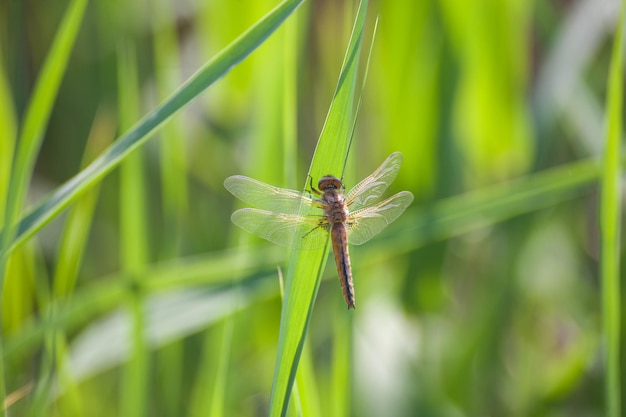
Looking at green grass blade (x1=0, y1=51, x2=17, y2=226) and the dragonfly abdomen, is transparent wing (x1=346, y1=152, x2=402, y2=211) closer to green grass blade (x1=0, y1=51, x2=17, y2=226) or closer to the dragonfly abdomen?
the dragonfly abdomen

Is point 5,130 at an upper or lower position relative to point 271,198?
upper

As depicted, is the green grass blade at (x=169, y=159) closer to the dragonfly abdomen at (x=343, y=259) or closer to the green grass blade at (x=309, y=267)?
the dragonfly abdomen at (x=343, y=259)

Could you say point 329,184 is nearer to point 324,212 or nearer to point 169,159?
point 324,212

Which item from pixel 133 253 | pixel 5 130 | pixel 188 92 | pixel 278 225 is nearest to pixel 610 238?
pixel 278 225

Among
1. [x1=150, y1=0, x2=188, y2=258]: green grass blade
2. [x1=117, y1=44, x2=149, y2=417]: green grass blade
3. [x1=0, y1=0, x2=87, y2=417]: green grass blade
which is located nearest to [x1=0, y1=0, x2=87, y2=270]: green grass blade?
[x1=0, y1=0, x2=87, y2=417]: green grass blade

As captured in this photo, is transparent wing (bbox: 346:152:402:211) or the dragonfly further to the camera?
transparent wing (bbox: 346:152:402:211)

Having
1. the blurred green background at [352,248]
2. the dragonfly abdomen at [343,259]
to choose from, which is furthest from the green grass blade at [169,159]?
the dragonfly abdomen at [343,259]
